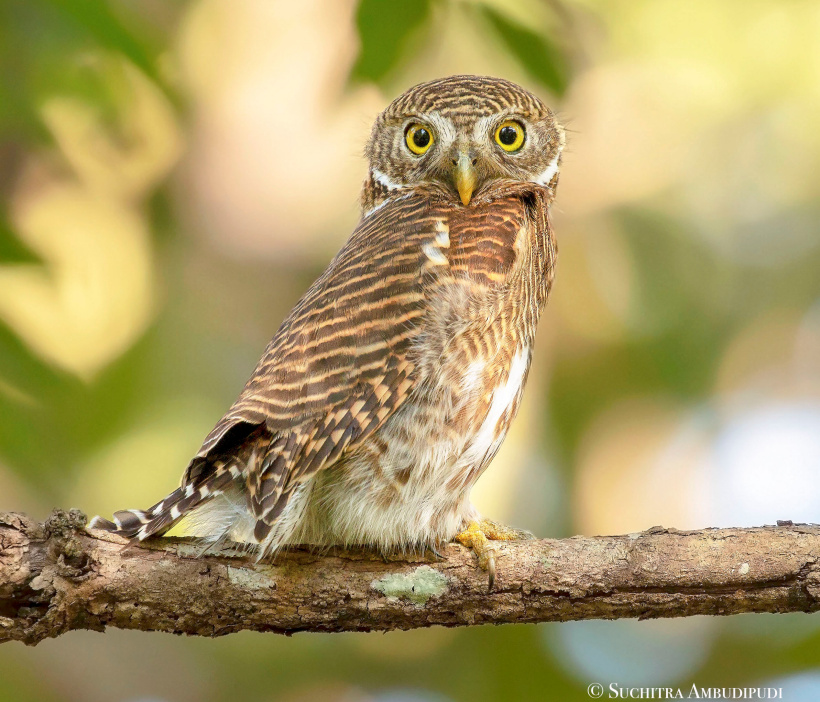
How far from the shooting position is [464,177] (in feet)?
11.5

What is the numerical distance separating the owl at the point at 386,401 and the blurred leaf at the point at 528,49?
0.53 m

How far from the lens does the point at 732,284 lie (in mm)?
6555

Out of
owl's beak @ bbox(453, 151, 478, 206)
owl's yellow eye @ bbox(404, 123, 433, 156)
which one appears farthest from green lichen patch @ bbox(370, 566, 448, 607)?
owl's yellow eye @ bbox(404, 123, 433, 156)

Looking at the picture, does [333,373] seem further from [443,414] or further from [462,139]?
[462,139]

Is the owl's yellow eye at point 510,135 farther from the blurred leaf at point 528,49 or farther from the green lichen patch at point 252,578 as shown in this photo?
the green lichen patch at point 252,578

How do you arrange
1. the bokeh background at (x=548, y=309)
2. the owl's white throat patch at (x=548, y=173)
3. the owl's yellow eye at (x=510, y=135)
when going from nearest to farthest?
1. the owl's yellow eye at (x=510, y=135)
2. the owl's white throat patch at (x=548, y=173)
3. the bokeh background at (x=548, y=309)

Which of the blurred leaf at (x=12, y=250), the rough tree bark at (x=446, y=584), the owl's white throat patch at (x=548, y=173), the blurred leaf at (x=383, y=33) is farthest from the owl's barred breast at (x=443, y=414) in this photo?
the blurred leaf at (x=12, y=250)

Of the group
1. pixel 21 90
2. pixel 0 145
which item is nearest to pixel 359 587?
pixel 21 90

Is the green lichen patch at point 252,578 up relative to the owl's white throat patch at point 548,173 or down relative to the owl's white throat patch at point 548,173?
down

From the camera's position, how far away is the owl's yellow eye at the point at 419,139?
151 inches

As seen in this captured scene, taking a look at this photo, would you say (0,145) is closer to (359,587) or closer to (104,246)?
(104,246)

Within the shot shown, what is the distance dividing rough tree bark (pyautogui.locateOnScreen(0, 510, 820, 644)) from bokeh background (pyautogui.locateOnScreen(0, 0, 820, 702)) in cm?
142

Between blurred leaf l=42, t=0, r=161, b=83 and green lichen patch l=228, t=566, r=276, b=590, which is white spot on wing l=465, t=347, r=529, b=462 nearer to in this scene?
green lichen patch l=228, t=566, r=276, b=590

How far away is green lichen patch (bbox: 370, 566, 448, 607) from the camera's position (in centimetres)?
287
